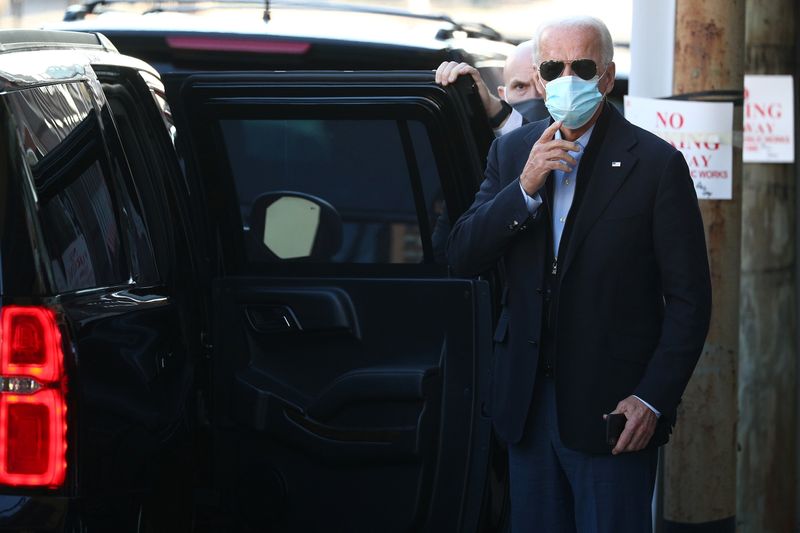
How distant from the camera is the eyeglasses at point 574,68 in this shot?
128 inches

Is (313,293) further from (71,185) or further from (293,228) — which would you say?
(71,185)

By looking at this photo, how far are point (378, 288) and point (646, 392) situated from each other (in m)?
1.00

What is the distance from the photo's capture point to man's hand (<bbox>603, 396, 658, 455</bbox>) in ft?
10.6

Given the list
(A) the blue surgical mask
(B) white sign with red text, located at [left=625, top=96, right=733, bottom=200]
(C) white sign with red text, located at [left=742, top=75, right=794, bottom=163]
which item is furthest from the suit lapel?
(C) white sign with red text, located at [left=742, top=75, right=794, bottom=163]

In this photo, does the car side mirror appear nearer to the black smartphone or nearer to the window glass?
the window glass

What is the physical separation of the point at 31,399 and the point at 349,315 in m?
1.31

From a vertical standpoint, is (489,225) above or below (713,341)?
above

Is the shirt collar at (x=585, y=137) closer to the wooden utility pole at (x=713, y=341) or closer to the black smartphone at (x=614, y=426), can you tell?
the black smartphone at (x=614, y=426)

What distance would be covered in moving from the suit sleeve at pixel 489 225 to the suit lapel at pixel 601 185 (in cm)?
11

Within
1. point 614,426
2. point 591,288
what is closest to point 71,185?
point 591,288

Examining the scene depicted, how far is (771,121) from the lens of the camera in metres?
6.45

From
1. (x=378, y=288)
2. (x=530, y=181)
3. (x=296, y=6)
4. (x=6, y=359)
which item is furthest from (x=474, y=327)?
(x=296, y=6)

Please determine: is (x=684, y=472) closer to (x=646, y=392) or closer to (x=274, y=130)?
(x=646, y=392)

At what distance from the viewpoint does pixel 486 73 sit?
4.76 m
